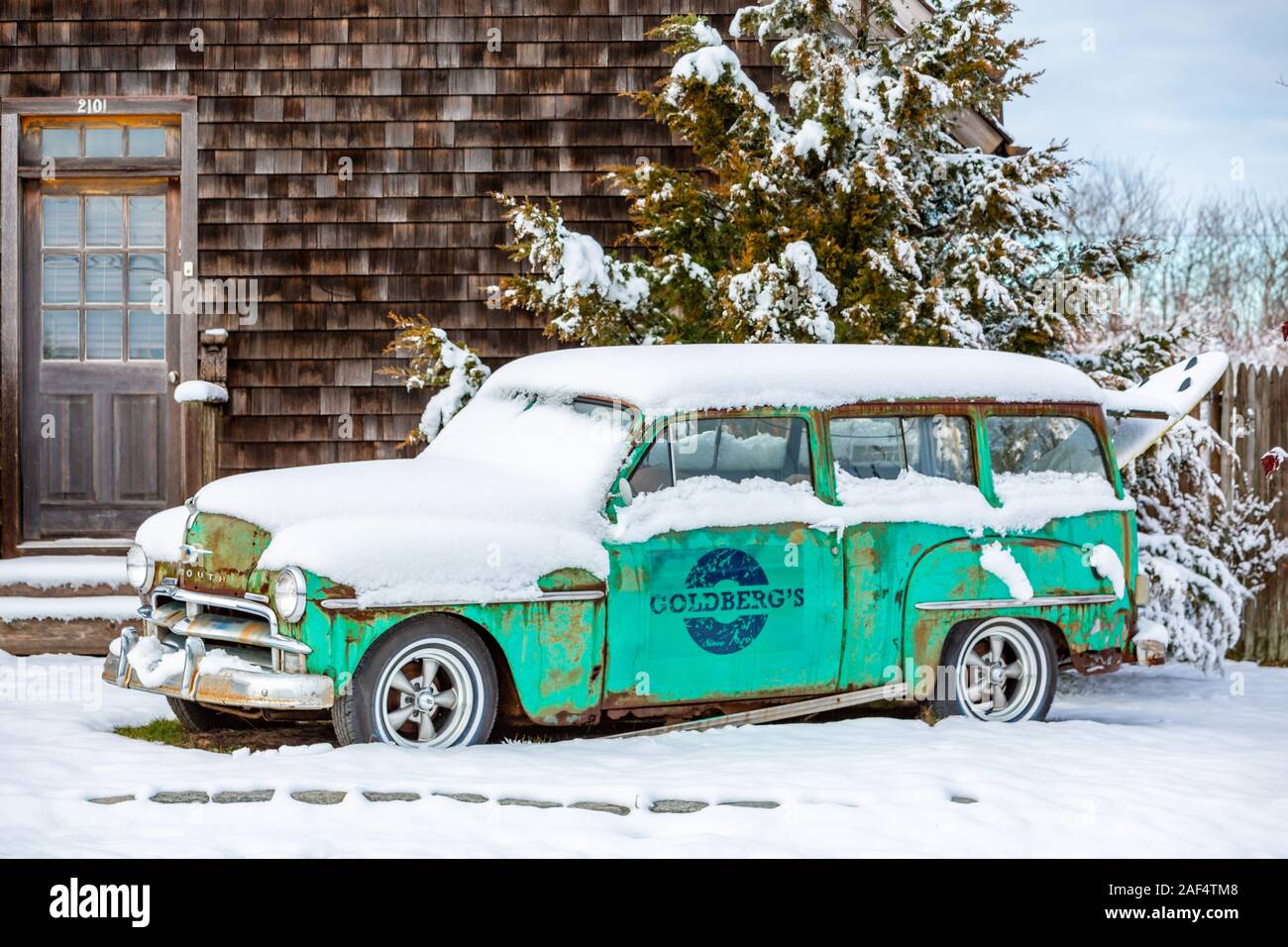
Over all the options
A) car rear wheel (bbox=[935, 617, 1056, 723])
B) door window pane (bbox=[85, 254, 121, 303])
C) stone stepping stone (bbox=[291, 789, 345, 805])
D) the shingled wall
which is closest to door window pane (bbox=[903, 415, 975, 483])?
car rear wheel (bbox=[935, 617, 1056, 723])

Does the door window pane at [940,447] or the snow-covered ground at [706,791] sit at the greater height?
the door window pane at [940,447]

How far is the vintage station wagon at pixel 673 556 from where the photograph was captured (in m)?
6.34

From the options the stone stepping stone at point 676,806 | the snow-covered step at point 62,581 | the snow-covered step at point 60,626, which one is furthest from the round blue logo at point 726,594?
the snow-covered step at point 62,581

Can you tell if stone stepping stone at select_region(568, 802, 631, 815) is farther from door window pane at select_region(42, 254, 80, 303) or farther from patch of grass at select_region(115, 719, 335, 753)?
door window pane at select_region(42, 254, 80, 303)

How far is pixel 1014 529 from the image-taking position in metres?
7.59

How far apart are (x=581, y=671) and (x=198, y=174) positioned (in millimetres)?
6381

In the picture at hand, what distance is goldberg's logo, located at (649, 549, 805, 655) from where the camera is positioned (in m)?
6.77

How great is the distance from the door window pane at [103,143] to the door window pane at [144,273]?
0.73 m

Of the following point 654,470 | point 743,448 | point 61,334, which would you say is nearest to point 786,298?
point 743,448

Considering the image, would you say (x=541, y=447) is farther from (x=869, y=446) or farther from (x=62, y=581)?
(x=62, y=581)

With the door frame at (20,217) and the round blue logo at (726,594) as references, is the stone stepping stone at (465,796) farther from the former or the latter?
the door frame at (20,217)

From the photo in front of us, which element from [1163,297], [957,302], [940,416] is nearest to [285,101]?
[957,302]

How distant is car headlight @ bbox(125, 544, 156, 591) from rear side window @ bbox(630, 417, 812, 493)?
6.93ft
